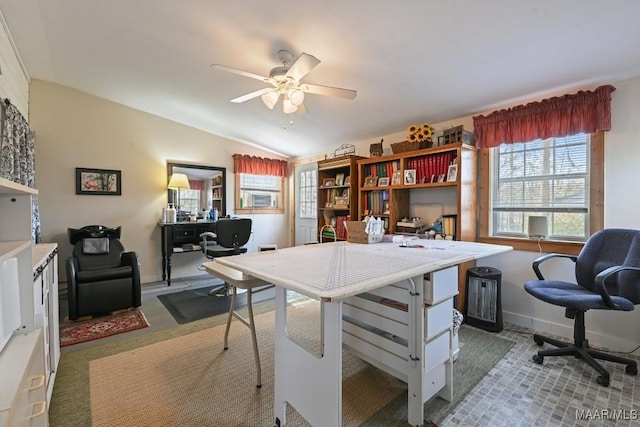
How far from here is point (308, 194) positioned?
5043 millimetres

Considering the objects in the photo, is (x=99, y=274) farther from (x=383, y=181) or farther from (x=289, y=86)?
(x=383, y=181)

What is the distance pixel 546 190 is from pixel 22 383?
11.6ft

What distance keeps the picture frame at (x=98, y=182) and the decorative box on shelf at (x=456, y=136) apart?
13.9ft

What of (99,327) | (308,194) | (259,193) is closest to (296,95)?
(99,327)

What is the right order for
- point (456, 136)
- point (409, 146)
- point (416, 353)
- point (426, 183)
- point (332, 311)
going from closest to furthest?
point (332, 311) < point (416, 353) < point (456, 136) < point (426, 183) < point (409, 146)

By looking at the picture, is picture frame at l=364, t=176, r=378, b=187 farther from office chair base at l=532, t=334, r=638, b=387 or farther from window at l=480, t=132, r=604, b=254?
office chair base at l=532, t=334, r=638, b=387

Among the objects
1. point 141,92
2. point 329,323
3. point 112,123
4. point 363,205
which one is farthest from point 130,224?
point 329,323

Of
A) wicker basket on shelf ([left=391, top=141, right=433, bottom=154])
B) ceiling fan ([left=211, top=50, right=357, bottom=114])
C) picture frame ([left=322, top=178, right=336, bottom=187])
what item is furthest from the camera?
picture frame ([left=322, top=178, right=336, bottom=187])


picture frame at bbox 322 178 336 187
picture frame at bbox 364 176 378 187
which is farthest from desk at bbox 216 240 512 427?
picture frame at bbox 322 178 336 187

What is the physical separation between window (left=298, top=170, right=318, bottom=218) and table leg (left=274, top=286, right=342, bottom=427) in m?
3.37

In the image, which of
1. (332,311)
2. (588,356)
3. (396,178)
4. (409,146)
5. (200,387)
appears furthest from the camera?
(396,178)

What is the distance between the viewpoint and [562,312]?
2525 mm

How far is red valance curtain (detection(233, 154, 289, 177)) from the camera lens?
4895mm

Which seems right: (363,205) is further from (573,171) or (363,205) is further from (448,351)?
(448,351)
